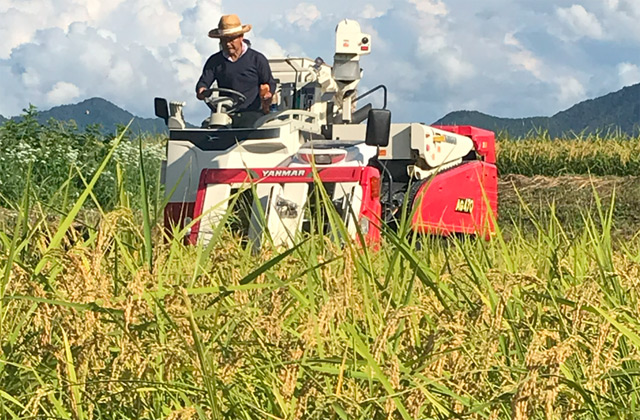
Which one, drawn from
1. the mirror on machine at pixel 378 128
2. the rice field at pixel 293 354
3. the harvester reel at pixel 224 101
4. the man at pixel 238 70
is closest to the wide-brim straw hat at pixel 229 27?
the man at pixel 238 70

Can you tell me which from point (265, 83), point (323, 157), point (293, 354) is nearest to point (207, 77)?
point (265, 83)

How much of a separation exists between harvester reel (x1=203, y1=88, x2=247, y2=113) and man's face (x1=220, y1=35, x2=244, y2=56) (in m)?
0.38

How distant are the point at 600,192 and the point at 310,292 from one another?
13345 millimetres

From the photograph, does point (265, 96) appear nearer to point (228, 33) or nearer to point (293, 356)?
point (228, 33)

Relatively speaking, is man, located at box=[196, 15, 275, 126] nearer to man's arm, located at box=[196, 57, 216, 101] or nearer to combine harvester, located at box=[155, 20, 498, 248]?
man's arm, located at box=[196, 57, 216, 101]

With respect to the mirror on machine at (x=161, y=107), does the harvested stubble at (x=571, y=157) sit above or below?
below

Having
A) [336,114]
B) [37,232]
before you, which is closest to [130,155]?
[336,114]

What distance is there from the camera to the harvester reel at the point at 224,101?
8.54 metres

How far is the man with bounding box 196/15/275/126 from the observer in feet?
28.6

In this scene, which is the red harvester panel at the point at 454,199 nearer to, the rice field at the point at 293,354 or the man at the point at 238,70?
the man at the point at 238,70

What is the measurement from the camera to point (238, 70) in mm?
8742

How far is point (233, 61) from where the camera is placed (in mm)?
8797

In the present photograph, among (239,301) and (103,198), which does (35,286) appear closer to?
(239,301)

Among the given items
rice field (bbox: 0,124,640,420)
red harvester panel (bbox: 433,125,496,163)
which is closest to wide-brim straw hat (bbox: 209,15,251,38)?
red harvester panel (bbox: 433,125,496,163)
